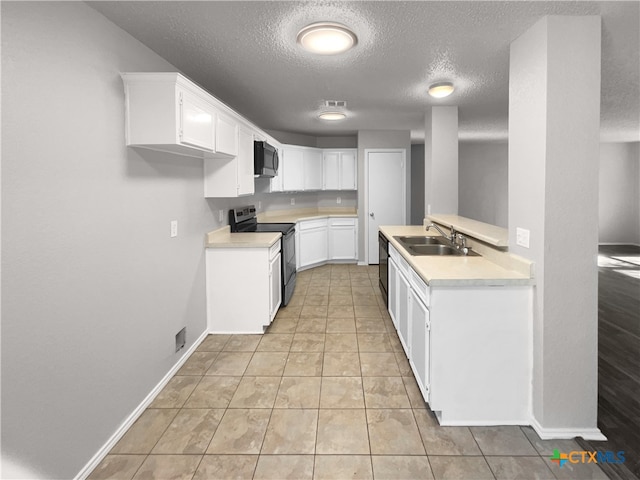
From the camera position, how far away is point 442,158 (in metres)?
4.62

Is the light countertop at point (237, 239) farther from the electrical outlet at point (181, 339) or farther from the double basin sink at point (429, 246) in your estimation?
the double basin sink at point (429, 246)

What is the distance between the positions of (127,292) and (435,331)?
177 centimetres

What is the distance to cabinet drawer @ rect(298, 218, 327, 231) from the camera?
626 cm

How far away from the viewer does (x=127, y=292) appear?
227cm

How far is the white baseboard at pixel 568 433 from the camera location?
2.09 metres

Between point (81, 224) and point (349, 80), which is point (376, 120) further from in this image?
point (81, 224)

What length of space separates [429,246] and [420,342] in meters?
1.36

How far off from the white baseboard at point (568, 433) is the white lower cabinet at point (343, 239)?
4929 mm

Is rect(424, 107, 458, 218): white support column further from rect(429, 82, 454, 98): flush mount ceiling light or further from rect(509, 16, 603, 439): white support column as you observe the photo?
rect(509, 16, 603, 439): white support column

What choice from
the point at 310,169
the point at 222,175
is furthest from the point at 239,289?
the point at 310,169

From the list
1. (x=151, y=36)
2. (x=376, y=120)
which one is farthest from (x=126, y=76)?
(x=376, y=120)

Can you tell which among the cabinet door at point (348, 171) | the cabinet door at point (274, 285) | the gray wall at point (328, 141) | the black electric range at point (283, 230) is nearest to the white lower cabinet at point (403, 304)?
the cabinet door at point (274, 285)

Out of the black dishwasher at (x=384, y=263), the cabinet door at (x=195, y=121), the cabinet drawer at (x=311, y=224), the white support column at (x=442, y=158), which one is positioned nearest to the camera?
the cabinet door at (x=195, y=121)

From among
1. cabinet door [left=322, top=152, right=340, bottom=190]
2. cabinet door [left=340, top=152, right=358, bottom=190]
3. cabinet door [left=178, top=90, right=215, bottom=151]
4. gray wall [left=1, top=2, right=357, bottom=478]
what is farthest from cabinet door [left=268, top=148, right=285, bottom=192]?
gray wall [left=1, top=2, right=357, bottom=478]
